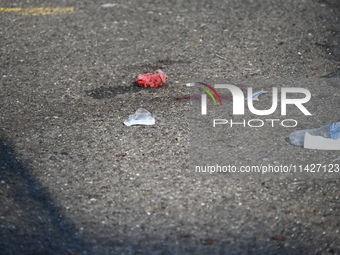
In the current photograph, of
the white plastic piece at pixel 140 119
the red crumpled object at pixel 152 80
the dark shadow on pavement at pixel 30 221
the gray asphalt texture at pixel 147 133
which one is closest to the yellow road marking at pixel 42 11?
the gray asphalt texture at pixel 147 133

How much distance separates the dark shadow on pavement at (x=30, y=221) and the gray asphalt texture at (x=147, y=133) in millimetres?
11

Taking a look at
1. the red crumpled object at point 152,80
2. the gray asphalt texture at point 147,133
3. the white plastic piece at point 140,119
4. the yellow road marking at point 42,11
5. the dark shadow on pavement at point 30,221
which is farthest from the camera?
the yellow road marking at point 42,11

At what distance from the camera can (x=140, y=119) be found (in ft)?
16.9

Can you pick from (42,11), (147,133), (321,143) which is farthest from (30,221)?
(42,11)

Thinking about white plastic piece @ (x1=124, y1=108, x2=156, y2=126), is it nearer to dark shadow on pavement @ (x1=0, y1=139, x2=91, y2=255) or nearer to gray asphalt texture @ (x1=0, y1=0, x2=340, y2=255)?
gray asphalt texture @ (x1=0, y1=0, x2=340, y2=255)

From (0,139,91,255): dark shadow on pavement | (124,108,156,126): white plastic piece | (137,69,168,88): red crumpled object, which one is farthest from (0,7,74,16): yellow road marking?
(0,139,91,255): dark shadow on pavement

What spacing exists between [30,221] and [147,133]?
4.99ft

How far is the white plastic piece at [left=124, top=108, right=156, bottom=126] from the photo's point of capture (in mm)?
5109

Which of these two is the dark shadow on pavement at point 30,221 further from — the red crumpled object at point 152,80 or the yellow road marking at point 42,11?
the yellow road marking at point 42,11

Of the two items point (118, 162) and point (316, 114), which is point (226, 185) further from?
point (316, 114)

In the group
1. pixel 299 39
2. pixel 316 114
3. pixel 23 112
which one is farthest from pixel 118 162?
pixel 299 39

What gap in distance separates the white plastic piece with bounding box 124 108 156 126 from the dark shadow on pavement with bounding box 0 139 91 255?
1133 mm

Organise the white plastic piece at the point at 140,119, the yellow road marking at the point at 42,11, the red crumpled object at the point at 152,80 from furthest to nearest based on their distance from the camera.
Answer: the yellow road marking at the point at 42,11 < the red crumpled object at the point at 152,80 < the white plastic piece at the point at 140,119

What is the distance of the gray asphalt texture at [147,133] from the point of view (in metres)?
3.60
